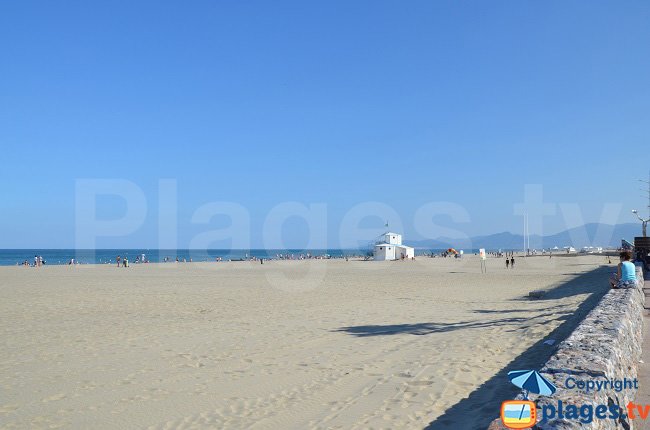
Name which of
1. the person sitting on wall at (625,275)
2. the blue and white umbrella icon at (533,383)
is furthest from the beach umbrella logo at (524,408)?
the person sitting on wall at (625,275)

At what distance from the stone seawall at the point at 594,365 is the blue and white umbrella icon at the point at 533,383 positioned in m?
0.04

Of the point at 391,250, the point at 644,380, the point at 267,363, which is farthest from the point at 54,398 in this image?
the point at 391,250

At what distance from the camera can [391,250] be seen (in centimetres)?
6275

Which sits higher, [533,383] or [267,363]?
[533,383]

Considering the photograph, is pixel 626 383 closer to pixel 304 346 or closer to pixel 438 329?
pixel 304 346

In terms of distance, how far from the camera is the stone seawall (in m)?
3.23

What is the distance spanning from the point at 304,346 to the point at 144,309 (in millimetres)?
8129

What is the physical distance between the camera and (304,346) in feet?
29.7

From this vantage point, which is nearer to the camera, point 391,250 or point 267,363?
point 267,363

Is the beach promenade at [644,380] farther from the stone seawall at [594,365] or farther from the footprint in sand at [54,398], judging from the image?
the footprint in sand at [54,398]

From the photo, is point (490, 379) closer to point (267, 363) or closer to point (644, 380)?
point (644, 380)

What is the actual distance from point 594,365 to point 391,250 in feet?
195

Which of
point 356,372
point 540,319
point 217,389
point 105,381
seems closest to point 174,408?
point 217,389

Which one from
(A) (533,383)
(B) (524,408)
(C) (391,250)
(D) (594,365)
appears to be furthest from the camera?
(C) (391,250)
